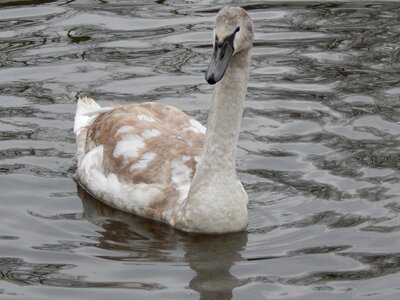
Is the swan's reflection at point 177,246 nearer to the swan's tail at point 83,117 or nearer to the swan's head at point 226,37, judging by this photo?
the swan's tail at point 83,117

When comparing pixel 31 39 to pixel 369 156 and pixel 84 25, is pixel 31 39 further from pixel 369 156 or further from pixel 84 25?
pixel 369 156

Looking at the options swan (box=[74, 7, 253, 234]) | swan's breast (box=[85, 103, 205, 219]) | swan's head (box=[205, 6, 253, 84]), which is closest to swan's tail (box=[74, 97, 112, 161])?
swan (box=[74, 7, 253, 234])

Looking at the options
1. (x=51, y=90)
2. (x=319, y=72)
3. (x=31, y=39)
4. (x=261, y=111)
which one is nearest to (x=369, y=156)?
(x=261, y=111)

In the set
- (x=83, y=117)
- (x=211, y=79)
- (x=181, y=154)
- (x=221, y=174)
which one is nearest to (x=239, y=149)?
(x=181, y=154)

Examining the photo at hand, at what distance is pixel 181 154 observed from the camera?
11656 mm

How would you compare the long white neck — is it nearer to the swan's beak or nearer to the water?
the swan's beak

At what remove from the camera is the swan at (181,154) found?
1078cm

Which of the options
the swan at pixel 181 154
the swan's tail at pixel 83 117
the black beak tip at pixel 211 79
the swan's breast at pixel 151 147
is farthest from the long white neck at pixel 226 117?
the swan's tail at pixel 83 117

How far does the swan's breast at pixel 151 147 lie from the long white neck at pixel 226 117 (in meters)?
0.37

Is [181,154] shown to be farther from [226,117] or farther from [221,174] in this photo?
[226,117]

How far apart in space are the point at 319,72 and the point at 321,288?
5.38m

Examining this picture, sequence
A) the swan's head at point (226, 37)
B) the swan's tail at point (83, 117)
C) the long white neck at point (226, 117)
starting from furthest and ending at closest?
the swan's tail at point (83, 117)
the long white neck at point (226, 117)
the swan's head at point (226, 37)

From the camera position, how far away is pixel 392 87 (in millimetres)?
14312

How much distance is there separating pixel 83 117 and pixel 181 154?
5.46ft
